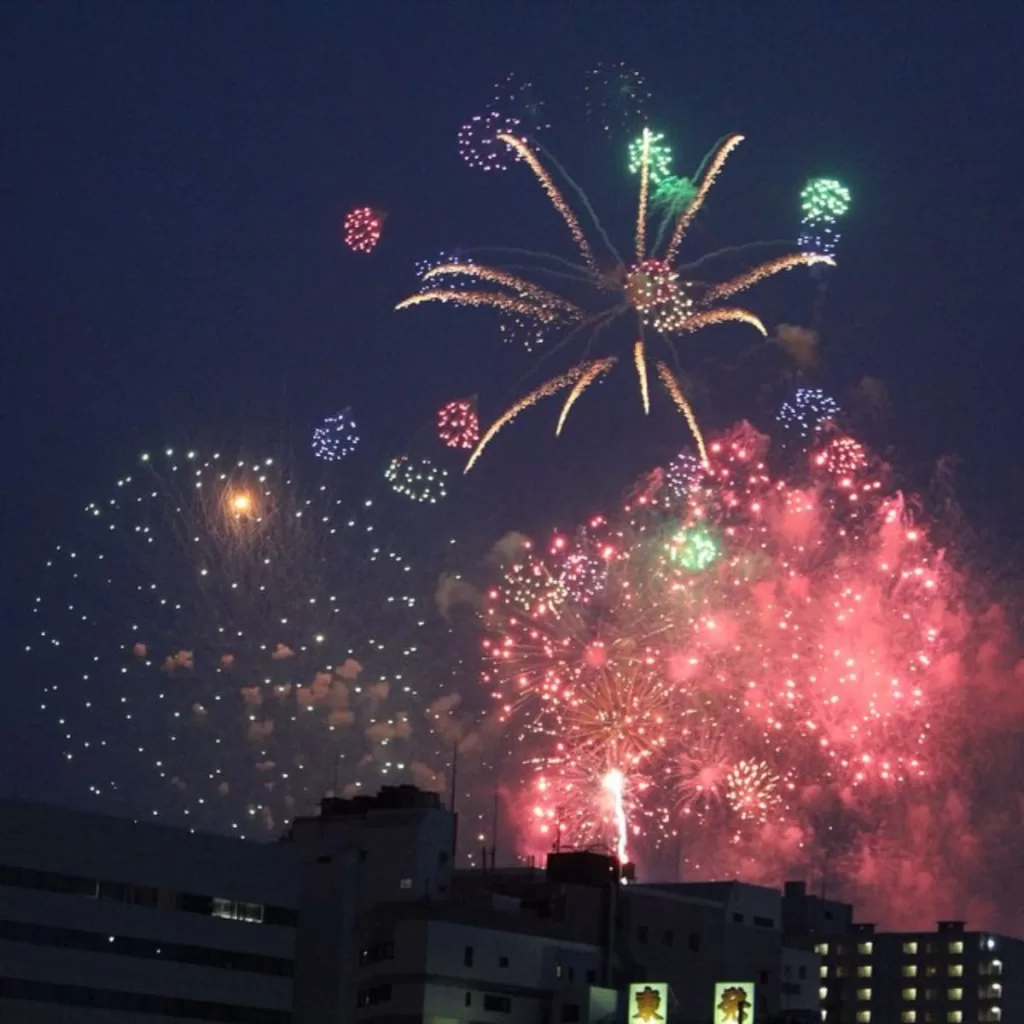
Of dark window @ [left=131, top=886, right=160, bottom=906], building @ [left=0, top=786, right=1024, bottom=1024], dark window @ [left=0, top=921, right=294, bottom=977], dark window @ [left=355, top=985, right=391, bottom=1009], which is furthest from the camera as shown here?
dark window @ [left=355, top=985, right=391, bottom=1009]

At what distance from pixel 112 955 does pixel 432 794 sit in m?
32.5

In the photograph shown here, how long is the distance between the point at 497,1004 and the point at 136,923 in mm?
25768

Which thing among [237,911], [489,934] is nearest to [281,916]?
[237,911]

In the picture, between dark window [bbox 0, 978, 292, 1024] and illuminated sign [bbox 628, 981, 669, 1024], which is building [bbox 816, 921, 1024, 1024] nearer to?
illuminated sign [bbox 628, 981, 669, 1024]

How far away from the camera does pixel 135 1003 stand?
91.2m

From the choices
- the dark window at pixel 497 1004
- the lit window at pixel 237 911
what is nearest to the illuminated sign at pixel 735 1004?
the dark window at pixel 497 1004

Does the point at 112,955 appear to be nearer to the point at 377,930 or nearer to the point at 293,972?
the point at 293,972

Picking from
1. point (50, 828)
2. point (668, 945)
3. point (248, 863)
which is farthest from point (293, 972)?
point (668, 945)

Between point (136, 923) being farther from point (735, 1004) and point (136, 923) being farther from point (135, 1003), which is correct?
point (735, 1004)

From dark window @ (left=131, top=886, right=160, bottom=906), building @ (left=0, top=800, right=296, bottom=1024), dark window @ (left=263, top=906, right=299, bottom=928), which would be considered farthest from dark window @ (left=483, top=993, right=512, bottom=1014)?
dark window @ (left=131, top=886, right=160, bottom=906)

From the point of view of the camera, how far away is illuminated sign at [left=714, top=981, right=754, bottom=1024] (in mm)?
110625

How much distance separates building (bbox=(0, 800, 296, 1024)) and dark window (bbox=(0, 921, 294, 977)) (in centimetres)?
A: 4

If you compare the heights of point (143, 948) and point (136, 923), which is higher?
point (136, 923)

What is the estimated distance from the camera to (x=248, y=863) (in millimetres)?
96125
